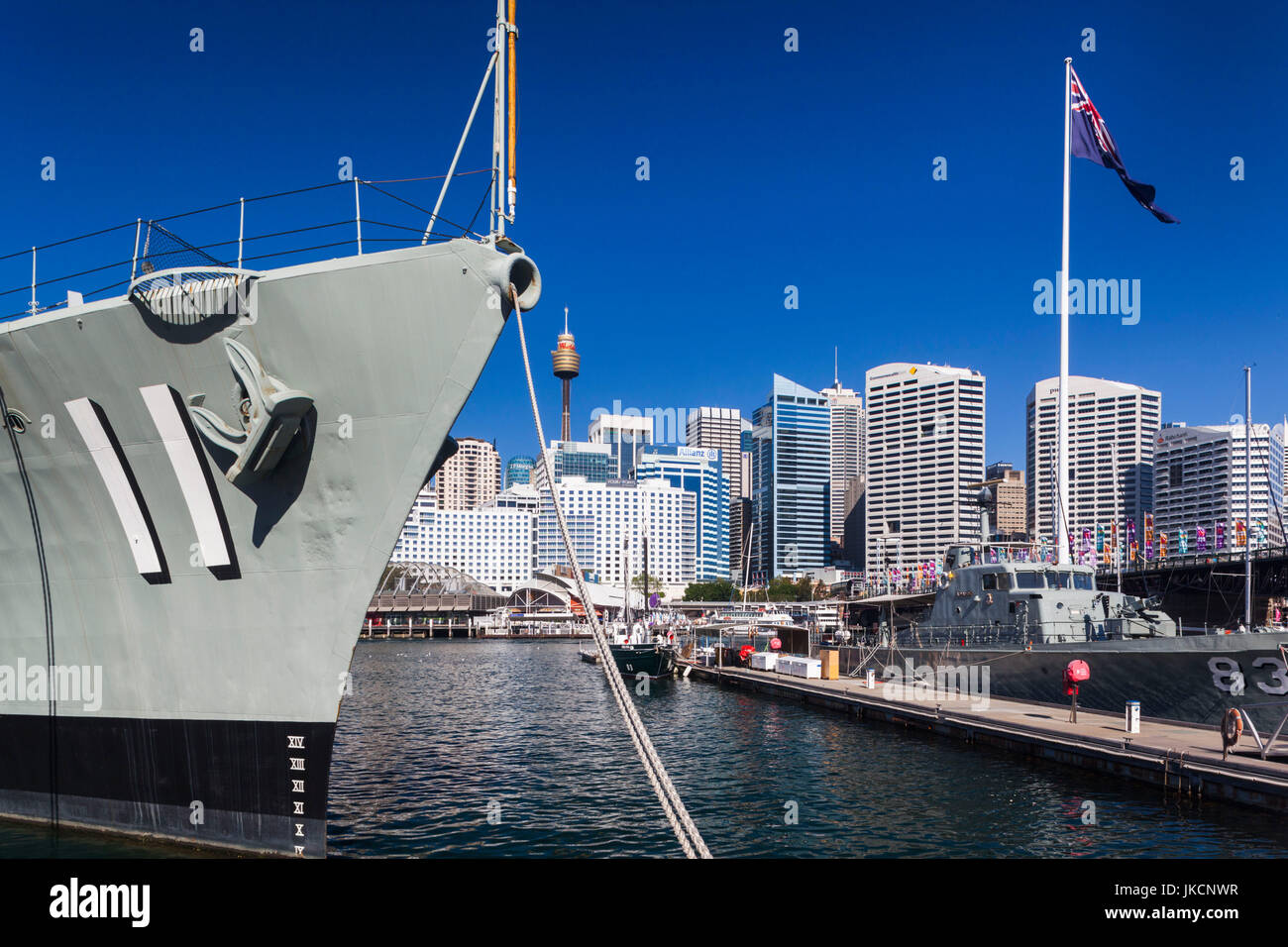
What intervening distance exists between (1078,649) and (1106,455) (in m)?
187

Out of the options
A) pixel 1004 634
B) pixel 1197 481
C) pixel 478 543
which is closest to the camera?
pixel 1004 634

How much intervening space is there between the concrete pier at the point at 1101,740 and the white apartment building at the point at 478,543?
16380 cm

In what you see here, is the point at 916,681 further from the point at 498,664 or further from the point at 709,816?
the point at 498,664

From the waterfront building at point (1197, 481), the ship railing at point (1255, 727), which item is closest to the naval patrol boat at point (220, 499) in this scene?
the ship railing at point (1255, 727)

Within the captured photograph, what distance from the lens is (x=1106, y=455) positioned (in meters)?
189

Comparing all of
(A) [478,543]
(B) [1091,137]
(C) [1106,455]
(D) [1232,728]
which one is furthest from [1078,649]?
(C) [1106,455]

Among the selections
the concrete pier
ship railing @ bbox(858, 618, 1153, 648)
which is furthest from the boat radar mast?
ship railing @ bbox(858, 618, 1153, 648)

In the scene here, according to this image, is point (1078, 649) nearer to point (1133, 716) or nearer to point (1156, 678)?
point (1156, 678)

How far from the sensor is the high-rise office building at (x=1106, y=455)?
7293 inches

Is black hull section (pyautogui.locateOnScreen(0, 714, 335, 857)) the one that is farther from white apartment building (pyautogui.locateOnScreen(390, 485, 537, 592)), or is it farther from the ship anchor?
white apartment building (pyautogui.locateOnScreen(390, 485, 537, 592))

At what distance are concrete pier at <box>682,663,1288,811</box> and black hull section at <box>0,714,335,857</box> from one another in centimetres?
1640
